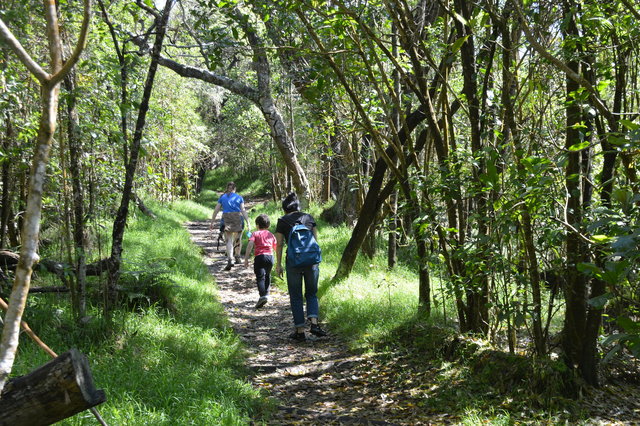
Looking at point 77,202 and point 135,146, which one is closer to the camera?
point 77,202

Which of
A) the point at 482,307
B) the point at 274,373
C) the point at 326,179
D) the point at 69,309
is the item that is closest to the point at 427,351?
the point at 482,307

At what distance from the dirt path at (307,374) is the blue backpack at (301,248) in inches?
42.0

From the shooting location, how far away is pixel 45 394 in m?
2.26

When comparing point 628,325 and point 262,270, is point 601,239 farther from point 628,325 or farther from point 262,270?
point 262,270

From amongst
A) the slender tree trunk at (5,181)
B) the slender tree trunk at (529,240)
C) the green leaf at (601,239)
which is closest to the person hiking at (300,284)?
the slender tree trunk at (529,240)

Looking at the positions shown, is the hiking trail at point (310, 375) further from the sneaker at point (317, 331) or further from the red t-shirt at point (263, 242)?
the red t-shirt at point (263, 242)

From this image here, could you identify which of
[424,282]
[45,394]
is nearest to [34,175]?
[45,394]

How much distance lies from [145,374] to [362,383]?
219 cm

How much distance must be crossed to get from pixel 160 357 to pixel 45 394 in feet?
10.2

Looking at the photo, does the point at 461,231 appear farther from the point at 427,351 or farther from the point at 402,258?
the point at 402,258

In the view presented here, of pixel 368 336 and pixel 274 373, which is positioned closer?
pixel 274 373

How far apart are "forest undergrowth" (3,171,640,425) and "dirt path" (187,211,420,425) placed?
0.58 feet

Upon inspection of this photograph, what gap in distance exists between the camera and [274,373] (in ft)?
18.7

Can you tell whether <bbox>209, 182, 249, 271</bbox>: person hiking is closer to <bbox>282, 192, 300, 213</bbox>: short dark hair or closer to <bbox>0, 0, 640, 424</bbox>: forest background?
<bbox>0, 0, 640, 424</bbox>: forest background
